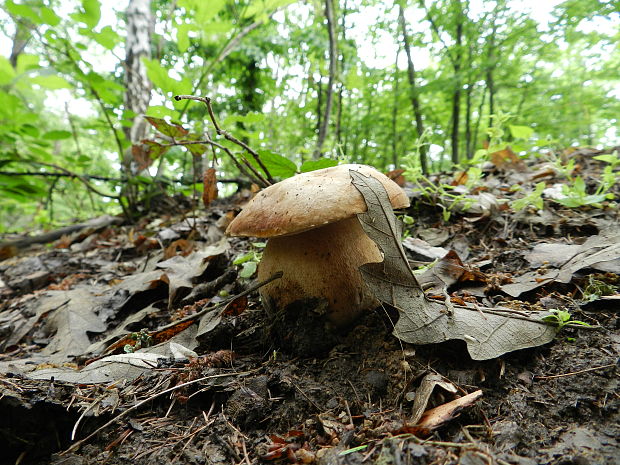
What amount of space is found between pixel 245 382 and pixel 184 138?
1836 mm

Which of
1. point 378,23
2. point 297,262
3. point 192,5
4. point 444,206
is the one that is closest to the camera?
point 297,262

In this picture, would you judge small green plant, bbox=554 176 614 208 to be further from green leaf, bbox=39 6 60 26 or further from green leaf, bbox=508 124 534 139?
green leaf, bbox=39 6 60 26

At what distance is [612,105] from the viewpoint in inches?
236

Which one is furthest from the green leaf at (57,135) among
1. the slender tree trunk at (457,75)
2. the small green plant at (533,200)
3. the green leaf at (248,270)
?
the slender tree trunk at (457,75)

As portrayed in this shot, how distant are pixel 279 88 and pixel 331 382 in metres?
9.51

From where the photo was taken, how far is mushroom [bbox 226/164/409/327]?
52.6 inches

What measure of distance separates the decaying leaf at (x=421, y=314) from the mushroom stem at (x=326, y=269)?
8.1 inches

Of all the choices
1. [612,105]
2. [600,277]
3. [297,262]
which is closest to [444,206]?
[600,277]

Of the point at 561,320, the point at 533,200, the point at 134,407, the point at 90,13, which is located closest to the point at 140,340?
the point at 134,407

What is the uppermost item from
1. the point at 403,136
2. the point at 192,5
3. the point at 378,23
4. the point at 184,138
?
the point at 378,23

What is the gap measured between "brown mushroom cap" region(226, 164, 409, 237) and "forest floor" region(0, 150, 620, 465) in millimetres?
439

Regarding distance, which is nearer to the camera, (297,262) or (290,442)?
(290,442)

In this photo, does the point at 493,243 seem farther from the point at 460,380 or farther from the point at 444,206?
the point at 460,380

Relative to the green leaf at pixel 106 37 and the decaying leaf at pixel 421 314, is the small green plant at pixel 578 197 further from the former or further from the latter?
the green leaf at pixel 106 37
